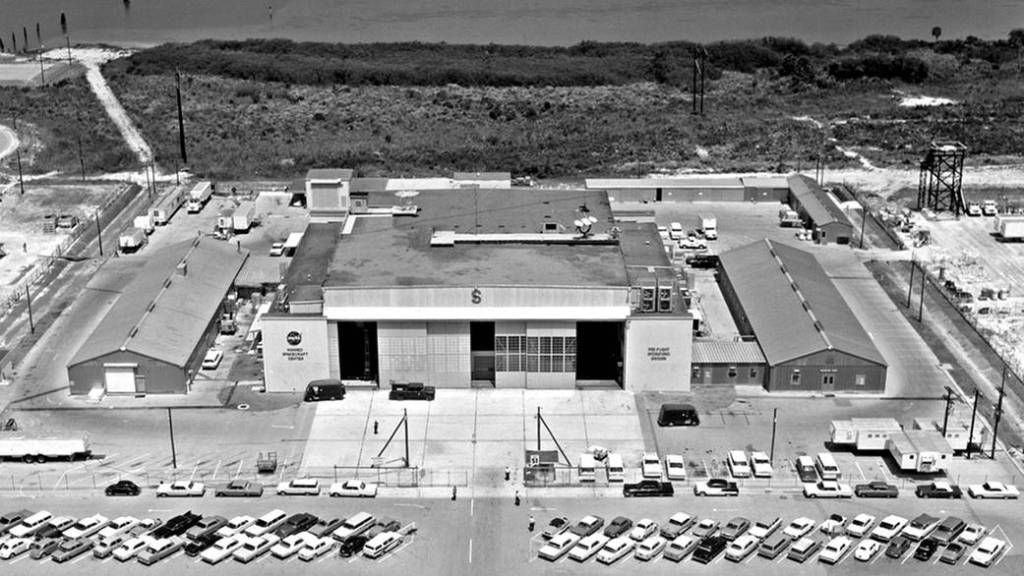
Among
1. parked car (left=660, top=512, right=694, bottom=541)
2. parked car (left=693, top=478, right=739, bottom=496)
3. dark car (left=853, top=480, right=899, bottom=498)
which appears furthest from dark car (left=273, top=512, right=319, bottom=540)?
dark car (left=853, top=480, right=899, bottom=498)

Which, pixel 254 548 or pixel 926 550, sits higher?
pixel 254 548

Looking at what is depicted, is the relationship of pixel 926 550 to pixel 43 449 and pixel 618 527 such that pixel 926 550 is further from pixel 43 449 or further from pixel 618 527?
pixel 43 449

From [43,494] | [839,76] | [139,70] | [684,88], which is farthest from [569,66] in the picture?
[43,494]

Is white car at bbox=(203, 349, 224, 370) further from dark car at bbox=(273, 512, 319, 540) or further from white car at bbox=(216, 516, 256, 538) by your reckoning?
dark car at bbox=(273, 512, 319, 540)

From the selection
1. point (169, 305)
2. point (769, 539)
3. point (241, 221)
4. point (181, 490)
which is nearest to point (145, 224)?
point (241, 221)

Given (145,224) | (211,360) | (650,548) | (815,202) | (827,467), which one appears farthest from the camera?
(815,202)

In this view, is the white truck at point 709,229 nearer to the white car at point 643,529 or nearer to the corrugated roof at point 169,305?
the corrugated roof at point 169,305
